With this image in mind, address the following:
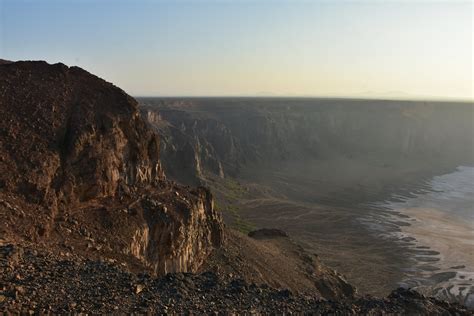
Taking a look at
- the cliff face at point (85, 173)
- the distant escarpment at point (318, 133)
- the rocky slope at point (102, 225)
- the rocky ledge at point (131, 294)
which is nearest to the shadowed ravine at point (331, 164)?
the distant escarpment at point (318, 133)

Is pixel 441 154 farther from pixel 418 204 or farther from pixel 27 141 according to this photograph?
pixel 27 141

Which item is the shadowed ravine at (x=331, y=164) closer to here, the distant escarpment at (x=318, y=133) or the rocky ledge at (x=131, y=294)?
the distant escarpment at (x=318, y=133)

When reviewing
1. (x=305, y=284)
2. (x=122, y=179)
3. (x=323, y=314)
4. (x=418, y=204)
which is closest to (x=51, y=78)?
(x=122, y=179)

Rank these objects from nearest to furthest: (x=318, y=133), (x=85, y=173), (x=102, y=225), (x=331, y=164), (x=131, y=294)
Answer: (x=131, y=294)
(x=102, y=225)
(x=85, y=173)
(x=331, y=164)
(x=318, y=133)

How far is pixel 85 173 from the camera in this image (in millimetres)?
20531

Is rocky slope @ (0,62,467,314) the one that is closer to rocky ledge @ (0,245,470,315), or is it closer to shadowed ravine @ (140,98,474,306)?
rocky ledge @ (0,245,470,315)

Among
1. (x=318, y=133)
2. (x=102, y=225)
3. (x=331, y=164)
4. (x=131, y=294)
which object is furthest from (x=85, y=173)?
(x=318, y=133)

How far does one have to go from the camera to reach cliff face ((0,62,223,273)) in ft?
59.0

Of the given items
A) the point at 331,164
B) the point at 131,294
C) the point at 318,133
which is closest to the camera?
the point at 131,294

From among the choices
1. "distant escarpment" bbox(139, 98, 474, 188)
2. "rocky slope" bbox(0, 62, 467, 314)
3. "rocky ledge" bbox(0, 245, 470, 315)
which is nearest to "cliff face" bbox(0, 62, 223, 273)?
"rocky slope" bbox(0, 62, 467, 314)

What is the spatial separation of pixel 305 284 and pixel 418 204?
53.2 m

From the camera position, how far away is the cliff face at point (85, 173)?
1798 cm

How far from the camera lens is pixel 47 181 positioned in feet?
61.7

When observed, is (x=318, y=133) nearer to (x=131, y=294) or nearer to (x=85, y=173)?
(x=85, y=173)
